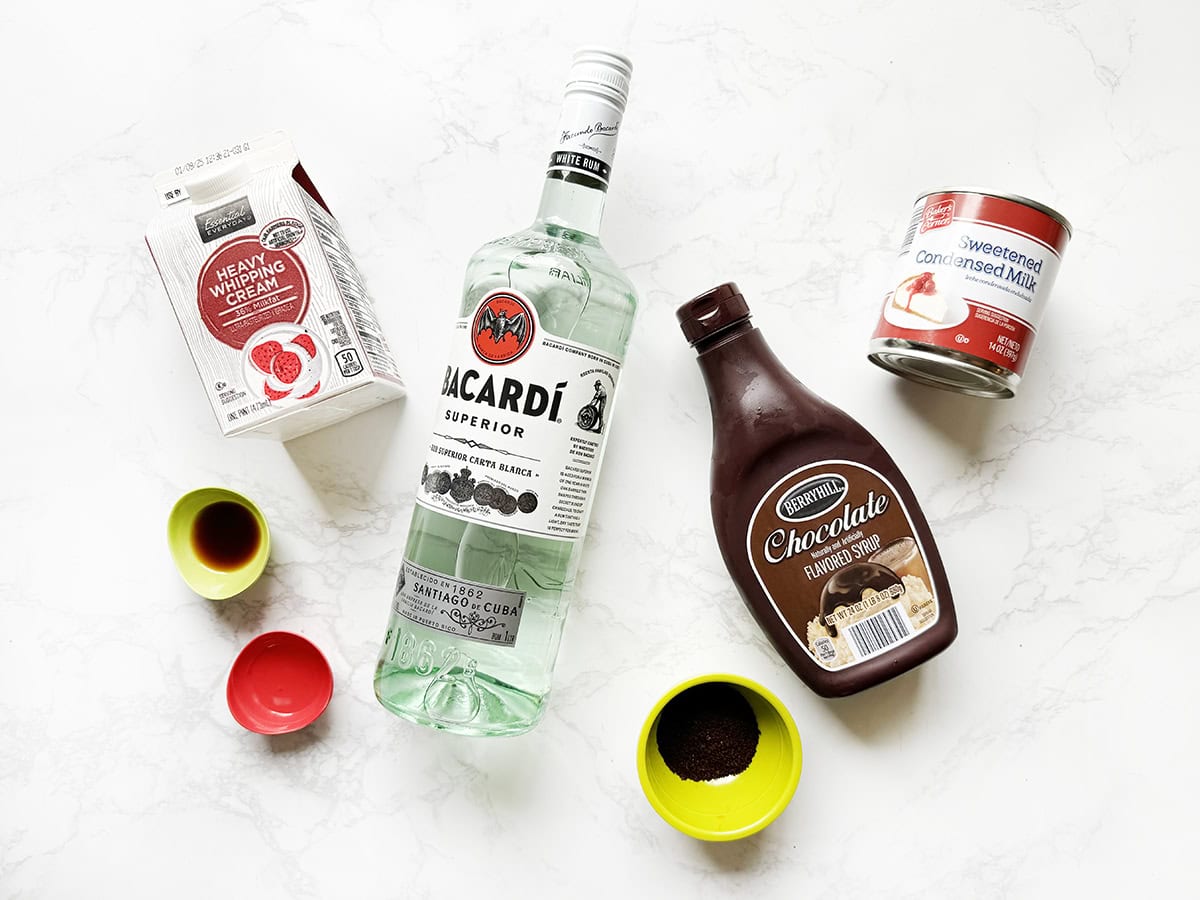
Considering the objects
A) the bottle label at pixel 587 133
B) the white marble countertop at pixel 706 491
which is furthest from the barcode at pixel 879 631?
the bottle label at pixel 587 133

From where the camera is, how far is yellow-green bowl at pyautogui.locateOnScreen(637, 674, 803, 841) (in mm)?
944

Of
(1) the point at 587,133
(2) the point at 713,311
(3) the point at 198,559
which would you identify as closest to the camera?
(1) the point at 587,133

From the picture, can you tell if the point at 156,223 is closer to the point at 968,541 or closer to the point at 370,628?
the point at 370,628

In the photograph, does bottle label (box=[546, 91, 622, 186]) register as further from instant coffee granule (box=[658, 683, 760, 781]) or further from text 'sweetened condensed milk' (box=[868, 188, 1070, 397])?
instant coffee granule (box=[658, 683, 760, 781])

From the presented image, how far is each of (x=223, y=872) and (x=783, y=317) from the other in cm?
97

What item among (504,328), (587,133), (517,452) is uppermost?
(587,133)

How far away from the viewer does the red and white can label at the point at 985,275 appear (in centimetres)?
90

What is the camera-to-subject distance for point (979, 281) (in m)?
0.90

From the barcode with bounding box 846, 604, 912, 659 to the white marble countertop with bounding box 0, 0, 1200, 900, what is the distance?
0.10m

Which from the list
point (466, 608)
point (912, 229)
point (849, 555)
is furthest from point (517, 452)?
point (912, 229)

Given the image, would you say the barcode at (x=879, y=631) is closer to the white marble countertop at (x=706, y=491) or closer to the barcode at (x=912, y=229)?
the white marble countertop at (x=706, y=491)

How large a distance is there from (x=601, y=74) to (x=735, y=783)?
2.56 feet

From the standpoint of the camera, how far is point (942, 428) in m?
1.06

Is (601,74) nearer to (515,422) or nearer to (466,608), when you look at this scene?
(515,422)
